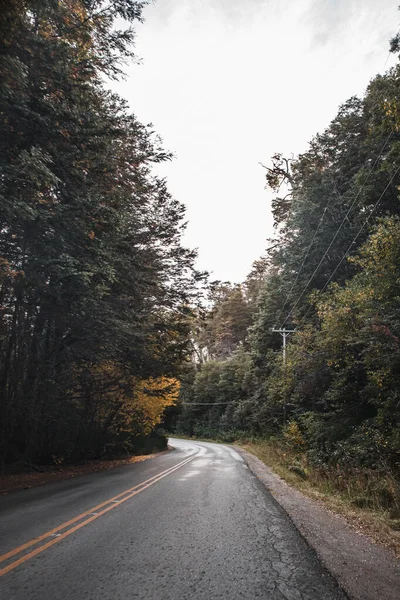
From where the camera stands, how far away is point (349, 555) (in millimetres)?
4051

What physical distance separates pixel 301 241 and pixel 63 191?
17209mm

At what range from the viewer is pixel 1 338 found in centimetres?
1169

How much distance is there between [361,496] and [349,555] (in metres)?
4.11

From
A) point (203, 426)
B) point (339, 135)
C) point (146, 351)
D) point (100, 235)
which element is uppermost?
point (339, 135)

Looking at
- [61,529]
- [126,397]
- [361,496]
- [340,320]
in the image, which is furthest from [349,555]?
[126,397]

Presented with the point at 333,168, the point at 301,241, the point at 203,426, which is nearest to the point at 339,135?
the point at 333,168

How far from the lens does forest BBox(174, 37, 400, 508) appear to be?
9859 millimetres

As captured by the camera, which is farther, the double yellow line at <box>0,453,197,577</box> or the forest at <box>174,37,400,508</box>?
the forest at <box>174,37,400,508</box>

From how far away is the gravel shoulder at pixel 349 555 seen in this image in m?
3.22

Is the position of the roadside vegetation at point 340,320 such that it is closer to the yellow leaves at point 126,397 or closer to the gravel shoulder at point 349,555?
the gravel shoulder at point 349,555

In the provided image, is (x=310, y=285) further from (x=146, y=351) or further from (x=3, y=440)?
(x=3, y=440)

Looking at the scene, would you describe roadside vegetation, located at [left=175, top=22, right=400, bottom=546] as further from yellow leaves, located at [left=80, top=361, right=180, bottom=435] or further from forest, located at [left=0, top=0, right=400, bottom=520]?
yellow leaves, located at [left=80, top=361, right=180, bottom=435]

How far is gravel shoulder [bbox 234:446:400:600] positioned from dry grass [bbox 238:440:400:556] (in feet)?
0.91

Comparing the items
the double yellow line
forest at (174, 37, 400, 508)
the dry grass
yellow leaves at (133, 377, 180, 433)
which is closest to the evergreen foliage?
forest at (174, 37, 400, 508)
